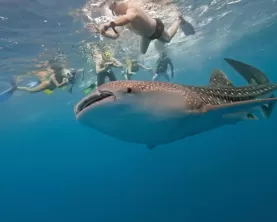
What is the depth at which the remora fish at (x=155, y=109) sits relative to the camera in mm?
3467

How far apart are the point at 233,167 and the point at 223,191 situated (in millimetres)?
6222

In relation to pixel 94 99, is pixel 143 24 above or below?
above

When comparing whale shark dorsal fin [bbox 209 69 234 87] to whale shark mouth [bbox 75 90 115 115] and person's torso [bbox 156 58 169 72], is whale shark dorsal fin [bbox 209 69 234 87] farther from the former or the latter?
person's torso [bbox 156 58 169 72]

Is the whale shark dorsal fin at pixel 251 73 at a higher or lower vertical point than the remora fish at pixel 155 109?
higher

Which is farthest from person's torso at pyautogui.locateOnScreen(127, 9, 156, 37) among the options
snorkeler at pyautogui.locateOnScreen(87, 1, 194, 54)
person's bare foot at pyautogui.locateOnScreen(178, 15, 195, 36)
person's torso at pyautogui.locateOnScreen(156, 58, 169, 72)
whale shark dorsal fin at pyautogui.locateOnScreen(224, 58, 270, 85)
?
person's torso at pyautogui.locateOnScreen(156, 58, 169, 72)

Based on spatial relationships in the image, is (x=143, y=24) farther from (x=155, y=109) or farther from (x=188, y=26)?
(x=188, y=26)

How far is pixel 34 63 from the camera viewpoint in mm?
18812

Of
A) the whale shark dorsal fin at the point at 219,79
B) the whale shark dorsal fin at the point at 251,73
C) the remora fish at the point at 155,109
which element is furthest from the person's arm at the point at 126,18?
the remora fish at the point at 155,109

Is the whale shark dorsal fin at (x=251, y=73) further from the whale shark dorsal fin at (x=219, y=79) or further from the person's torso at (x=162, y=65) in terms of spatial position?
the person's torso at (x=162, y=65)

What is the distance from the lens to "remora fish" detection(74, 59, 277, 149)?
3467 millimetres

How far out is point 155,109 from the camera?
3877 millimetres

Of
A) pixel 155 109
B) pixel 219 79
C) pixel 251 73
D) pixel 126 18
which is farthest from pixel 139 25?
pixel 155 109

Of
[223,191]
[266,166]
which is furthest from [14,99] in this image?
[266,166]

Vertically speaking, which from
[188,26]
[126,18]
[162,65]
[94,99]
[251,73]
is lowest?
[94,99]
